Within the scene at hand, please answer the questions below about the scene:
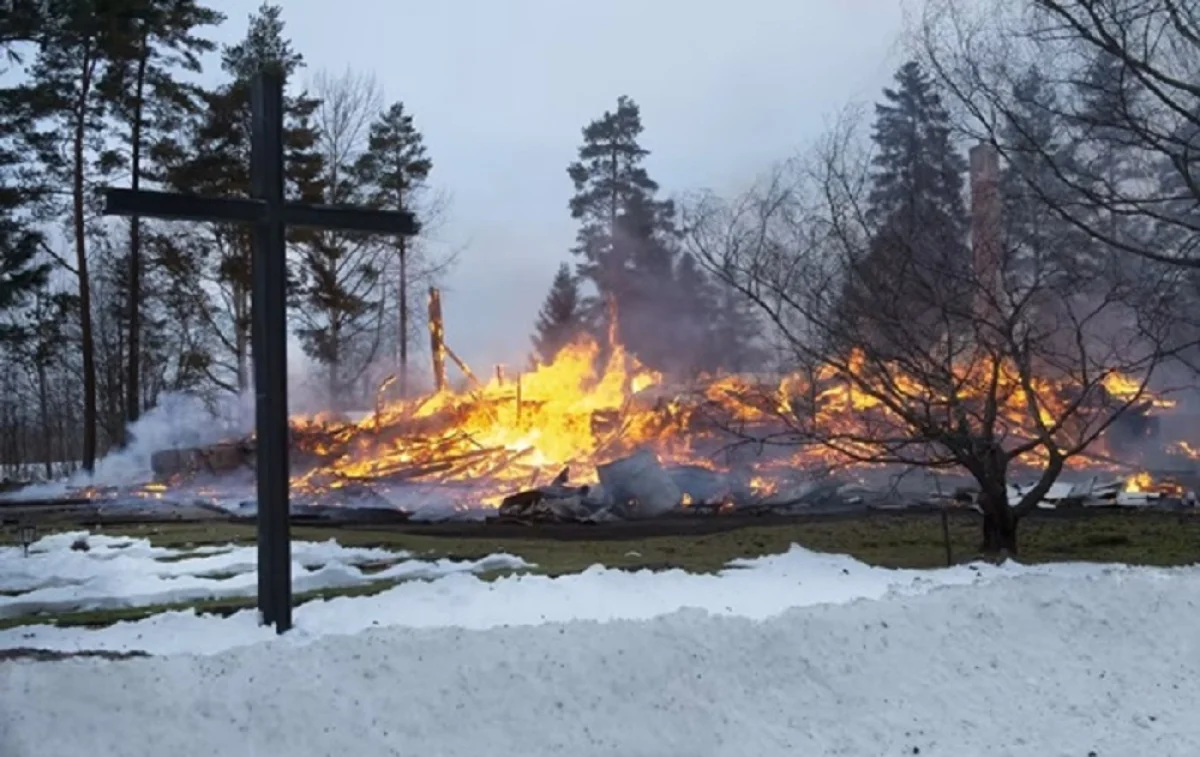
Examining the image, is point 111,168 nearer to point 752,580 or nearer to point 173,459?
point 173,459

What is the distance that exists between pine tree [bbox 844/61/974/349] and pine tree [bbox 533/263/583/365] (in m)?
30.3

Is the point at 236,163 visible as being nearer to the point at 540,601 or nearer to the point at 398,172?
the point at 398,172

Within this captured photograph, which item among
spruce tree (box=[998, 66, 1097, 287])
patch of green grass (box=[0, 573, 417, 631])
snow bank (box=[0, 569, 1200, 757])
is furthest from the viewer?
spruce tree (box=[998, 66, 1097, 287])

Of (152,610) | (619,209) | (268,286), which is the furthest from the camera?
(619,209)

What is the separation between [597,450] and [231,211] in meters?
16.8

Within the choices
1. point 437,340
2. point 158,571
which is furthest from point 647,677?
point 437,340

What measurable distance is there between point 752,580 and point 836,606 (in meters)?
1.63

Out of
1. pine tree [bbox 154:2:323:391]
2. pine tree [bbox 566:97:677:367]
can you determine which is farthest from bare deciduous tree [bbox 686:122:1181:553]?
pine tree [bbox 566:97:677:367]

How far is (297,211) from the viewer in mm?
6980

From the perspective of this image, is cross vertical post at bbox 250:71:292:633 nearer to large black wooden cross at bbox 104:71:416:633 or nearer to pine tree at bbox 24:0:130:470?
large black wooden cross at bbox 104:71:416:633

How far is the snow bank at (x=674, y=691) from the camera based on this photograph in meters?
5.12

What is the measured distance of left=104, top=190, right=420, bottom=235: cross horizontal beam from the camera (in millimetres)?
6512

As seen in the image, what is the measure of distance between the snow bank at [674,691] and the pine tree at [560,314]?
119 ft

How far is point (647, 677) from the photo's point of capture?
19.3 ft
